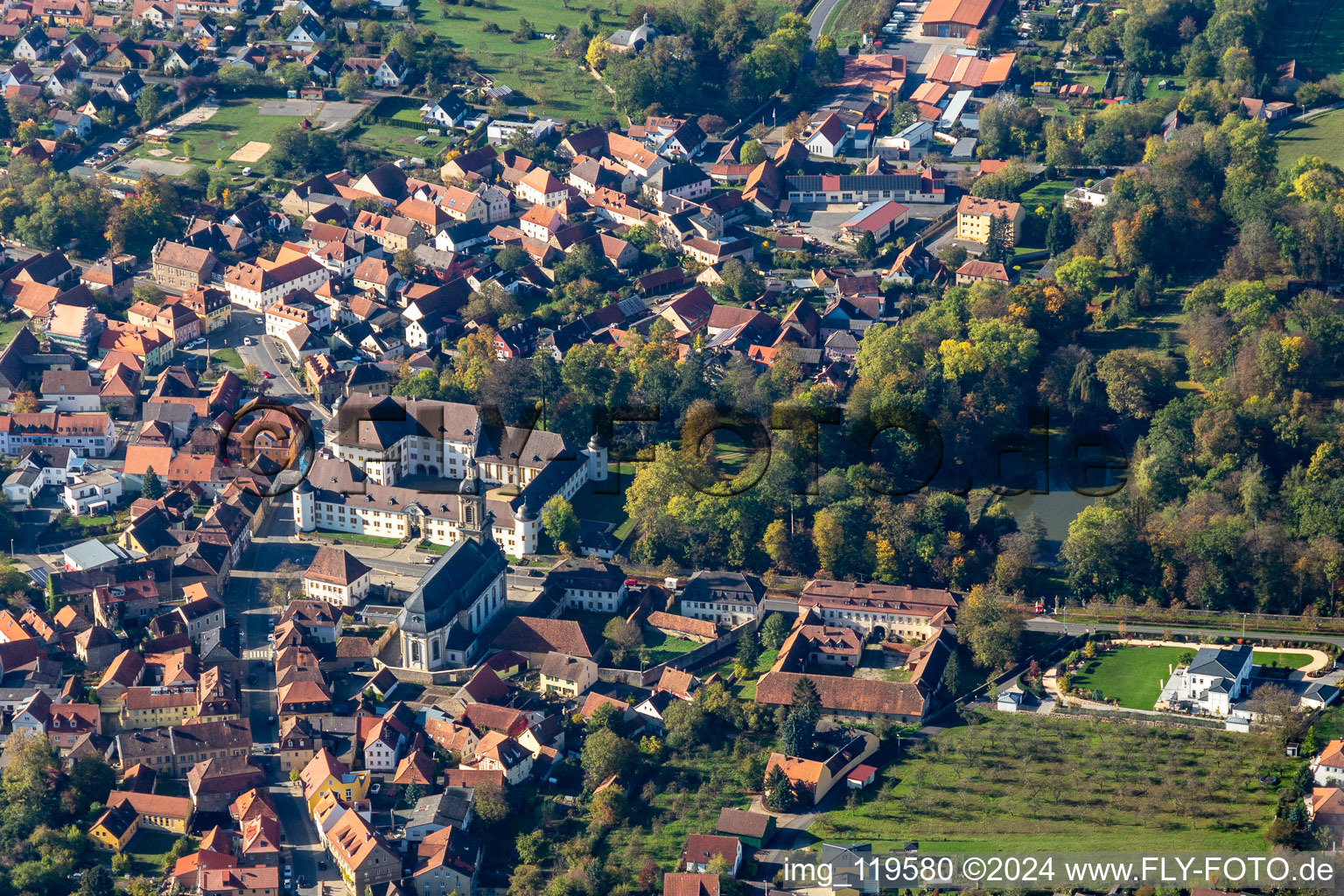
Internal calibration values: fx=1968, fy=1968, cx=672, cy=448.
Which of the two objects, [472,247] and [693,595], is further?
[472,247]

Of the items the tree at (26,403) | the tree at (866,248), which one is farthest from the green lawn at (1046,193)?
the tree at (26,403)

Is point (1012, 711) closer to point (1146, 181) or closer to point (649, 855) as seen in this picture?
point (649, 855)

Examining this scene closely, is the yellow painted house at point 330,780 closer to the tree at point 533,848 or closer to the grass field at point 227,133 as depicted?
the tree at point 533,848

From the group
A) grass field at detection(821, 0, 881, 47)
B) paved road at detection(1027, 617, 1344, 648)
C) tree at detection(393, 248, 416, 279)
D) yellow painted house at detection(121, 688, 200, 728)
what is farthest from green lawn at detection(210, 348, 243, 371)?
grass field at detection(821, 0, 881, 47)

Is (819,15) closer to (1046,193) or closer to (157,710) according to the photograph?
(1046,193)

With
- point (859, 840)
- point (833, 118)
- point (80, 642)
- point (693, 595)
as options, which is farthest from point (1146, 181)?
point (80, 642)

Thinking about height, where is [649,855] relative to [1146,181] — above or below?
below

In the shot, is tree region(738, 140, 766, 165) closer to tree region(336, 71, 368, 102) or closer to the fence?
the fence
